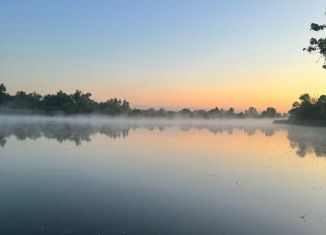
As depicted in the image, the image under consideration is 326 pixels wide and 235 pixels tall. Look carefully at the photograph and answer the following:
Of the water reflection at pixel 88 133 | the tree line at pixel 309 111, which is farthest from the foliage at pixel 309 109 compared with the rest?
the water reflection at pixel 88 133

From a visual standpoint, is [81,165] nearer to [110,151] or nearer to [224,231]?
[110,151]

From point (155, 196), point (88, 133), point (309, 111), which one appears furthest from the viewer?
point (309, 111)

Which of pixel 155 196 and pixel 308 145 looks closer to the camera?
pixel 155 196

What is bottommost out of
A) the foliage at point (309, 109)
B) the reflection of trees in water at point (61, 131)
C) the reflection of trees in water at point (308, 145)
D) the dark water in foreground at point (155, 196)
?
the reflection of trees in water at point (308, 145)

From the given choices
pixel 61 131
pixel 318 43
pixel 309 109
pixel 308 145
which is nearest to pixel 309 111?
pixel 309 109

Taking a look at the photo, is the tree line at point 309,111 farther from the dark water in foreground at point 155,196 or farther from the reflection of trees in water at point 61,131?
the dark water in foreground at point 155,196

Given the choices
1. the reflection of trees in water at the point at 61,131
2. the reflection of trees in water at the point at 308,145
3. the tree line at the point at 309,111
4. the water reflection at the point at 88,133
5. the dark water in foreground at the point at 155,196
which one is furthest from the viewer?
the tree line at the point at 309,111

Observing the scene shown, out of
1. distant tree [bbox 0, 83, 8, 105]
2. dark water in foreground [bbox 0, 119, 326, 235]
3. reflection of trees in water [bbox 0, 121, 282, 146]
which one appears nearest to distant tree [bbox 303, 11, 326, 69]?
dark water in foreground [bbox 0, 119, 326, 235]

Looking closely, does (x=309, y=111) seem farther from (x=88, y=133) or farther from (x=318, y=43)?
(x=318, y=43)

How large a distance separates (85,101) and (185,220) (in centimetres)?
10245

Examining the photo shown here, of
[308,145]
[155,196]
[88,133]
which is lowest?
[308,145]

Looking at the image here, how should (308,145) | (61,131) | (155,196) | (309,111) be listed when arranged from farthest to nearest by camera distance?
(309,111), (61,131), (308,145), (155,196)

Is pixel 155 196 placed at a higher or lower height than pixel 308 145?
higher

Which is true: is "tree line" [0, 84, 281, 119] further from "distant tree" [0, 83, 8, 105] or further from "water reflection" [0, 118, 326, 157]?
"water reflection" [0, 118, 326, 157]
